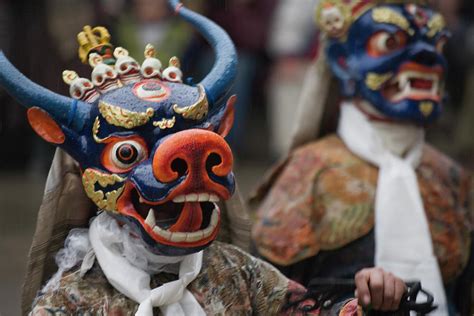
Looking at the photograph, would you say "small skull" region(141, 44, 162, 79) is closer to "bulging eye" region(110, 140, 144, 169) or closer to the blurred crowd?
"bulging eye" region(110, 140, 144, 169)

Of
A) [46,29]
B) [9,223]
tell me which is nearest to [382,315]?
[9,223]

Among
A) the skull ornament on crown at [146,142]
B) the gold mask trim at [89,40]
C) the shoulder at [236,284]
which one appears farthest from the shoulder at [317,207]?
the gold mask trim at [89,40]

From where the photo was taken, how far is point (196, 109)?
378 centimetres

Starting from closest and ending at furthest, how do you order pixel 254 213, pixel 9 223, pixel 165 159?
pixel 165 159 → pixel 254 213 → pixel 9 223

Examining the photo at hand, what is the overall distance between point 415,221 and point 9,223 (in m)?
4.72

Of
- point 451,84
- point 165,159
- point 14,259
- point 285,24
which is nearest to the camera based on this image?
point 165,159

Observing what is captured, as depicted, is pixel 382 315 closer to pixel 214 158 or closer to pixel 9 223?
pixel 214 158

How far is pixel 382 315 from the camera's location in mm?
3754

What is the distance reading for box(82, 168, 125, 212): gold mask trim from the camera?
12.3 feet

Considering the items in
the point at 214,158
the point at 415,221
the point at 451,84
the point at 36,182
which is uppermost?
the point at 214,158

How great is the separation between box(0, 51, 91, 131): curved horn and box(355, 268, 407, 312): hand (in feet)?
3.18

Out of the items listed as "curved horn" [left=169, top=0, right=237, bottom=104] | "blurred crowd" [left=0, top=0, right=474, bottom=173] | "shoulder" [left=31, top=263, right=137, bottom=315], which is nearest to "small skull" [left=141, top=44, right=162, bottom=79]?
"curved horn" [left=169, top=0, right=237, bottom=104]

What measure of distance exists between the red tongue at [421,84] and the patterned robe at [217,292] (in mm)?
1573

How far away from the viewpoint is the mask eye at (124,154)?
373 cm
